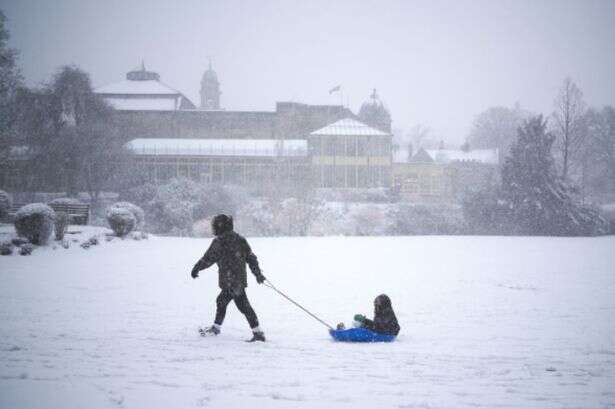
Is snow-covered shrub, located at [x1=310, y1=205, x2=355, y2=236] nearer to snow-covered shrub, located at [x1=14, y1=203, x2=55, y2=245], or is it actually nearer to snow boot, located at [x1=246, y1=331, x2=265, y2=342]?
snow-covered shrub, located at [x1=14, y1=203, x2=55, y2=245]

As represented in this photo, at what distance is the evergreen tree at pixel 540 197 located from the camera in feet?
81.1

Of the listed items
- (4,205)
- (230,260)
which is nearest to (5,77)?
(4,205)

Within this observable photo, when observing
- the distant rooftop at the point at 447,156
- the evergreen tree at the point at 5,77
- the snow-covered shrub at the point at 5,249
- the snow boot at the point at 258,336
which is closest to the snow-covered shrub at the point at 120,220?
the snow-covered shrub at the point at 5,249

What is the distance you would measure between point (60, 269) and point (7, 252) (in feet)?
11.2

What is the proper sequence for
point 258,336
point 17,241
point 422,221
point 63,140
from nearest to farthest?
1. point 258,336
2. point 17,241
3. point 422,221
4. point 63,140

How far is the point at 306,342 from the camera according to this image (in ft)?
16.5

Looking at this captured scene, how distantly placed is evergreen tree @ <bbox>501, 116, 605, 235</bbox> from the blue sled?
2332cm

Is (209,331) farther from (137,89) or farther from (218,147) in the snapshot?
(137,89)

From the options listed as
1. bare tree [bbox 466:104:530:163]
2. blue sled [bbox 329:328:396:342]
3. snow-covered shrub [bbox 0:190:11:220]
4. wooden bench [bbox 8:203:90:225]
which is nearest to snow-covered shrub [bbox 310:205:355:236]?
wooden bench [bbox 8:203:90:225]

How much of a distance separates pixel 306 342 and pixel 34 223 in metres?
12.4

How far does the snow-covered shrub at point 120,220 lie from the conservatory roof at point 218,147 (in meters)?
23.4

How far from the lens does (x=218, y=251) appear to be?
512 centimetres

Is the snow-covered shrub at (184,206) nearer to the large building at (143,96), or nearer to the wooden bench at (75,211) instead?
the wooden bench at (75,211)

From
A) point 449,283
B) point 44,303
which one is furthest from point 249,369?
point 449,283
